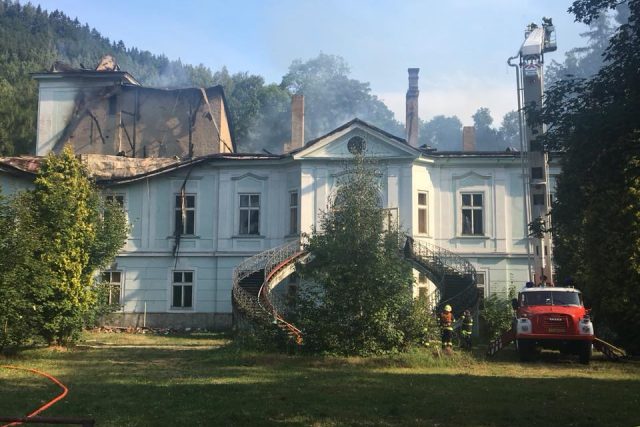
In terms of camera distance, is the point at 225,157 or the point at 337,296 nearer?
the point at 337,296

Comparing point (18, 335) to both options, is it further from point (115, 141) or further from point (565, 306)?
point (115, 141)

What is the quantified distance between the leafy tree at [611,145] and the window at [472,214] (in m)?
10.6

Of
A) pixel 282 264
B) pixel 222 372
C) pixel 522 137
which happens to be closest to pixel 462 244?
pixel 522 137

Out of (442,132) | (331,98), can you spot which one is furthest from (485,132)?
(331,98)

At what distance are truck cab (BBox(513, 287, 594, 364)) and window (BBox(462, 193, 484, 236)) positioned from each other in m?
12.0

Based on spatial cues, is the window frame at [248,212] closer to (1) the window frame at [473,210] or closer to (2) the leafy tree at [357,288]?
(1) the window frame at [473,210]

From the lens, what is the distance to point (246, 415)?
9922mm

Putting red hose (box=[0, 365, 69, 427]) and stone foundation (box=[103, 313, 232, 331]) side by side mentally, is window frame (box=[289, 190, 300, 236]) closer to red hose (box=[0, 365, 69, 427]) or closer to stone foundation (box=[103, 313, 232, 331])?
stone foundation (box=[103, 313, 232, 331])

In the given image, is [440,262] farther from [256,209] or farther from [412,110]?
[412,110]

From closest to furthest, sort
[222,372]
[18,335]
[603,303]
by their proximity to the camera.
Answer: [222,372]
[18,335]
[603,303]

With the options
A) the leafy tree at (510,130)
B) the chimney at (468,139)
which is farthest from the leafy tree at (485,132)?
the chimney at (468,139)

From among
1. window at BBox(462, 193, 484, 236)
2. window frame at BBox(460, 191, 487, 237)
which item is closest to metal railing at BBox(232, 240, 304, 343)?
window frame at BBox(460, 191, 487, 237)

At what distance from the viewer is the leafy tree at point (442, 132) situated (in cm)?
9950

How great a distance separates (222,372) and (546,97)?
32.9 feet
